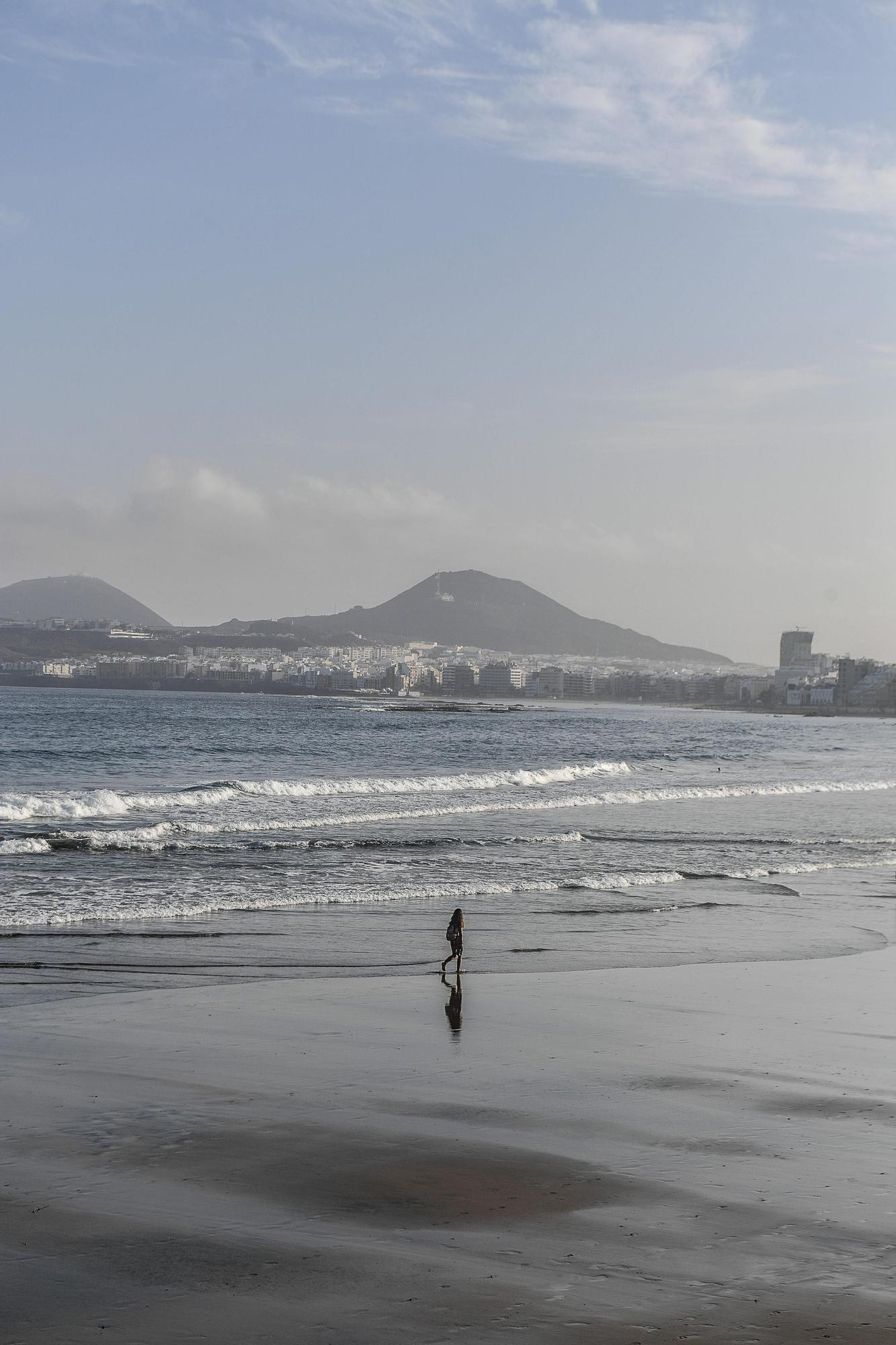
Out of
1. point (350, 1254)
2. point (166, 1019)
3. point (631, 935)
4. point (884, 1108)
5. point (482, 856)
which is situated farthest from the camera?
point (482, 856)

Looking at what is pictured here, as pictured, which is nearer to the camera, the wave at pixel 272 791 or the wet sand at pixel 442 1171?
the wet sand at pixel 442 1171

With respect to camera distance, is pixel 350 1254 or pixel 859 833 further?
pixel 859 833

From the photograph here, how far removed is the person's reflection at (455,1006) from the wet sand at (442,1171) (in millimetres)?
60

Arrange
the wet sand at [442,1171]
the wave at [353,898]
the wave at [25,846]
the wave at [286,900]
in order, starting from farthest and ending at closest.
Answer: the wave at [25,846] < the wave at [353,898] < the wave at [286,900] < the wet sand at [442,1171]

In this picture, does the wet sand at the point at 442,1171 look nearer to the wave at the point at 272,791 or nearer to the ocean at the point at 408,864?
the ocean at the point at 408,864

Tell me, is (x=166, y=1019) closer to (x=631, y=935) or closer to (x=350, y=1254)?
(x=350, y=1254)

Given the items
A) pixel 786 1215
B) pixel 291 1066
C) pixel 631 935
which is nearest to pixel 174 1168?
pixel 291 1066

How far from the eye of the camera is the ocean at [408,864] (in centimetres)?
1439

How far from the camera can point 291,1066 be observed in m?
9.19

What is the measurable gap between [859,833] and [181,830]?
1600 centimetres

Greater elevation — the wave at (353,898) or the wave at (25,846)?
the wave at (353,898)

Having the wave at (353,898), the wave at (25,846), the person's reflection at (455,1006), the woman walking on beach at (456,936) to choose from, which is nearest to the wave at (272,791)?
the wave at (25,846)

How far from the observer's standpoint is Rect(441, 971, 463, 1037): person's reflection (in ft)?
35.0

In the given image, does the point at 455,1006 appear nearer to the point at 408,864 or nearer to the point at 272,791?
the point at 408,864
